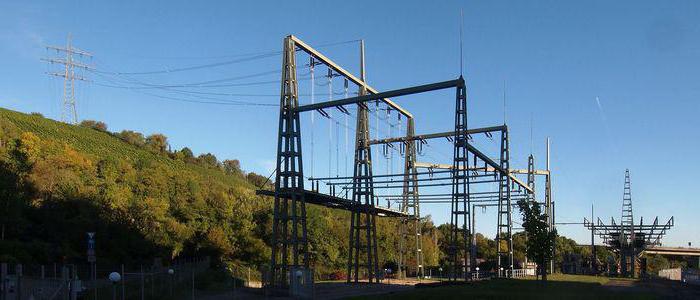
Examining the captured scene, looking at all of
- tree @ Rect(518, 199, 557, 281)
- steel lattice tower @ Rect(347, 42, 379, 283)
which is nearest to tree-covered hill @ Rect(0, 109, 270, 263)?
steel lattice tower @ Rect(347, 42, 379, 283)

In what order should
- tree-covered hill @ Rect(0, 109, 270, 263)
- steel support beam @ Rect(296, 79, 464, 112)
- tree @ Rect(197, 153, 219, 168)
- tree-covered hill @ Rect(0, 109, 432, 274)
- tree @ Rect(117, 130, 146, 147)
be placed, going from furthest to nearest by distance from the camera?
tree @ Rect(197, 153, 219, 168), tree @ Rect(117, 130, 146, 147), tree-covered hill @ Rect(0, 109, 432, 274), tree-covered hill @ Rect(0, 109, 270, 263), steel support beam @ Rect(296, 79, 464, 112)

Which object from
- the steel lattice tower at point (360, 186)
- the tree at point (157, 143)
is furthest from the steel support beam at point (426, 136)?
the tree at point (157, 143)

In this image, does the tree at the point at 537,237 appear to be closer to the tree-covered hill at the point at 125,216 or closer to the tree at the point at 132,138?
the tree-covered hill at the point at 125,216

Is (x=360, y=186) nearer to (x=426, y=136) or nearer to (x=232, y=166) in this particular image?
(x=426, y=136)

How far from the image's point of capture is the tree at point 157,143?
489 ft

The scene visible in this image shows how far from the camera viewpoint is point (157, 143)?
153 meters

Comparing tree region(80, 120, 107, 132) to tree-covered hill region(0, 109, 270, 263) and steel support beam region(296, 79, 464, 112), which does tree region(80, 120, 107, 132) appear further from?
steel support beam region(296, 79, 464, 112)

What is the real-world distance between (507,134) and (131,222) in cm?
4083

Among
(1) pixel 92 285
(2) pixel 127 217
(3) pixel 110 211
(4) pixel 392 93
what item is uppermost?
(4) pixel 392 93

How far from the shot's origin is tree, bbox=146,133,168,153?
5868 inches

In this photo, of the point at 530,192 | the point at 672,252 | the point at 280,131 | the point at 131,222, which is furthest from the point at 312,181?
the point at 672,252

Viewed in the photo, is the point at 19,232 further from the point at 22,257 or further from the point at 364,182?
the point at 364,182

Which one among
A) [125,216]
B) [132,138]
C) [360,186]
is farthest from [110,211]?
[132,138]

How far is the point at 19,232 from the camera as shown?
203 feet
